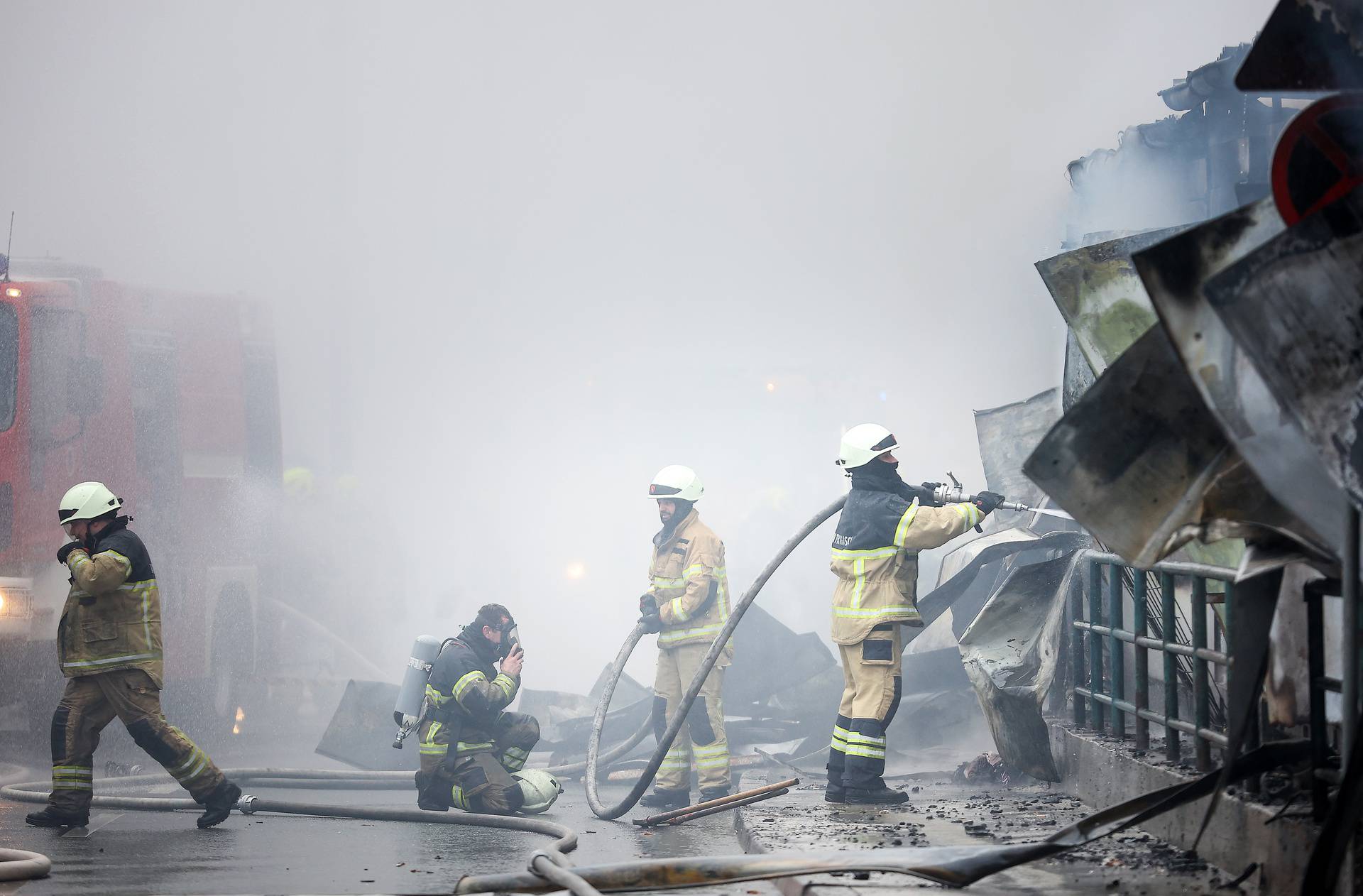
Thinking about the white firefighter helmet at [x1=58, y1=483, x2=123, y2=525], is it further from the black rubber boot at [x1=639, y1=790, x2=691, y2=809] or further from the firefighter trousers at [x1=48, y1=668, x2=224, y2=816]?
the black rubber boot at [x1=639, y1=790, x2=691, y2=809]

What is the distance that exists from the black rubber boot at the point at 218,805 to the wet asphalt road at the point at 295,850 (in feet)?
0.22

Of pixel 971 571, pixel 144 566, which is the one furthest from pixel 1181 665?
pixel 144 566

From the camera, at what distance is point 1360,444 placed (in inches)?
72.8

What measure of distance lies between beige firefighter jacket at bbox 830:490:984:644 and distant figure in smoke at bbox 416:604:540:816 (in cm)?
167

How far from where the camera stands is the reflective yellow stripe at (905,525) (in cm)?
486

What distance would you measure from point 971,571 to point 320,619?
5757mm

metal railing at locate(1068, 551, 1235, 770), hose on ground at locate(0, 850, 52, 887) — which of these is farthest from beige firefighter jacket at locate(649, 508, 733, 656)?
hose on ground at locate(0, 850, 52, 887)

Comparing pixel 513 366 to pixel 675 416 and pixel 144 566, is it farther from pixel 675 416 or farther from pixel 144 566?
pixel 144 566

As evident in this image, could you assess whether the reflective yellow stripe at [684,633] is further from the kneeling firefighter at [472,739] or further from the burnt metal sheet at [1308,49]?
the burnt metal sheet at [1308,49]

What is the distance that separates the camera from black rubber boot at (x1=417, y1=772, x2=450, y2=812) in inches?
216

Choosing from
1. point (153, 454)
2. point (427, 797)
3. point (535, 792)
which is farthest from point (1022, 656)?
point (153, 454)

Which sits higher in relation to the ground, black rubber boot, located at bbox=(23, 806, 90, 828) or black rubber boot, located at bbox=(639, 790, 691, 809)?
black rubber boot, located at bbox=(23, 806, 90, 828)

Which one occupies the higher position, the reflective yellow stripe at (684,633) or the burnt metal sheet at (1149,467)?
the burnt metal sheet at (1149,467)

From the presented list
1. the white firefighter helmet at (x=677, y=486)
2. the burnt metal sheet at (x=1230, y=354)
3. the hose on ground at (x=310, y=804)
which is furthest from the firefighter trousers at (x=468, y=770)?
the burnt metal sheet at (x=1230, y=354)
